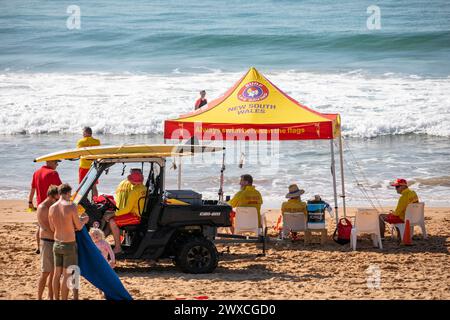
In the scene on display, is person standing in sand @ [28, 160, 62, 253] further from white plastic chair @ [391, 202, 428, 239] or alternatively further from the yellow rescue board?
white plastic chair @ [391, 202, 428, 239]

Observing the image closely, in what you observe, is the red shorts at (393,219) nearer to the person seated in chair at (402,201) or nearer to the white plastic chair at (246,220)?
the person seated in chair at (402,201)

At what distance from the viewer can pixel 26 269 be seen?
11773 millimetres

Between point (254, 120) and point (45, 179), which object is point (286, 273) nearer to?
point (254, 120)

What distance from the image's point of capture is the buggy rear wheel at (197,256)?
37.3 feet

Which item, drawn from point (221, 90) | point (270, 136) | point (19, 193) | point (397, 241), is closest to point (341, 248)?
point (397, 241)

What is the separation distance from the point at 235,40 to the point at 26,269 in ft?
92.1

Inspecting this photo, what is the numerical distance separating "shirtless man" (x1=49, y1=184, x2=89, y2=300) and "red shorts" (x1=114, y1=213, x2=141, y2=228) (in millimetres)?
2115

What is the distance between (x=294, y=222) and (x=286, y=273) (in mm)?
1785

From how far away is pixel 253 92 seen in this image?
46.7 feet

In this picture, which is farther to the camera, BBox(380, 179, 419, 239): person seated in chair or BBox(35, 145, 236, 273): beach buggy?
BBox(380, 179, 419, 239): person seated in chair

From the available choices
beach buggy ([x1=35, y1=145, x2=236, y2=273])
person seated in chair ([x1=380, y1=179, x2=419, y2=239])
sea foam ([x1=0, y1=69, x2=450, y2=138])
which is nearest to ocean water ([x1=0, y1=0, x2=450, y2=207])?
sea foam ([x1=0, y1=69, x2=450, y2=138])

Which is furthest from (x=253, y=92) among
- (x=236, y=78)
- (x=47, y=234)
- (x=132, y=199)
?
(x=236, y=78)

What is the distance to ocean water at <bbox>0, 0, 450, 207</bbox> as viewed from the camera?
63.2ft

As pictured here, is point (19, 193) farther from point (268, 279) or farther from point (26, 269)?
point (268, 279)
